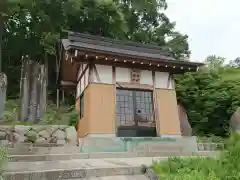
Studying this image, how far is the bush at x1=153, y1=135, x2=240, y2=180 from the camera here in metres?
4.12

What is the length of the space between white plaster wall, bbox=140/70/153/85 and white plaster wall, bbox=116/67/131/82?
0.63 m

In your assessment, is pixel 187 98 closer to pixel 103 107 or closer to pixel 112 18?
pixel 103 107

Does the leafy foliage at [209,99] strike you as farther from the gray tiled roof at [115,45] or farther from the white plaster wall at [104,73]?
the white plaster wall at [104,73]

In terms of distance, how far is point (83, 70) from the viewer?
487 inches

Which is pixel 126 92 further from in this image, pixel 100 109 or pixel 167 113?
pixel 167 113

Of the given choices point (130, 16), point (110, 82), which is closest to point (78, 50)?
point (110, 82)

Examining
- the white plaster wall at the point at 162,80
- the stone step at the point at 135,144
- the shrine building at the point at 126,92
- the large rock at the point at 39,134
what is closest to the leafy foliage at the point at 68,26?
the white plaster wall at the point at 162,80

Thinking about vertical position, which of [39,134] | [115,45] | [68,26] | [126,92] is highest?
[68,26]

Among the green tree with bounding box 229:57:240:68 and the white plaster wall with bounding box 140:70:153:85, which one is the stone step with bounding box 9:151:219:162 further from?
the green tree with bounding box 229:57:240:68

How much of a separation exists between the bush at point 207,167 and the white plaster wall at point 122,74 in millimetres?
6498

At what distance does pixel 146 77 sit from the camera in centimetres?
1173

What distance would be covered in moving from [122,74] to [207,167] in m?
7.22

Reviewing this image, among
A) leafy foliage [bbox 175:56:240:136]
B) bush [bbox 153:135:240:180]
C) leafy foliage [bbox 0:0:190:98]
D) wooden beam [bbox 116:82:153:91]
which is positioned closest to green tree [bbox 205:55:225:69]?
leafy foliage [bbox 0:0:190:98]

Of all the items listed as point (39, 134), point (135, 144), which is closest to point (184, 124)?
point (135, 144)
